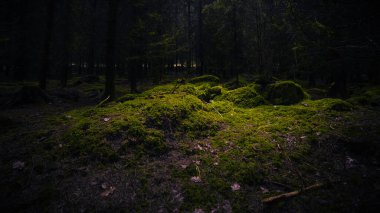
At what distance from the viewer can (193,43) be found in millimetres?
35812

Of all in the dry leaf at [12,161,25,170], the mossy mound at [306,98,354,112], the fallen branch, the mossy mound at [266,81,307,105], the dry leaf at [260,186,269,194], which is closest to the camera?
the fallen branch

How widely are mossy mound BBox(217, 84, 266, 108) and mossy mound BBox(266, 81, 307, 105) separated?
589 millimetres

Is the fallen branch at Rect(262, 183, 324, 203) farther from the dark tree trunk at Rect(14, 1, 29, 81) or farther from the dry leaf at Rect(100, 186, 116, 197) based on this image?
the dark tree trunk at Rect(14, 1, 29, 81)

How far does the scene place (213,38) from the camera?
3062 cm

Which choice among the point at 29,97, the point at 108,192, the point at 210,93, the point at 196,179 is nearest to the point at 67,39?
the point at 29,97

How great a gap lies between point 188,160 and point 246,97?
19.4 feet

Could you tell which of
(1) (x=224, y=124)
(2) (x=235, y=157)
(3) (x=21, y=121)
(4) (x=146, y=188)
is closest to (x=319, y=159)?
(2) (x=235, y=157)

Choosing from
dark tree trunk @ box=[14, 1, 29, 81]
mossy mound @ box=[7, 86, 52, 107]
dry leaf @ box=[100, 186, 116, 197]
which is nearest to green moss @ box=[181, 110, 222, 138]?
dry leaf @ box=[100, 186, 116, 197]

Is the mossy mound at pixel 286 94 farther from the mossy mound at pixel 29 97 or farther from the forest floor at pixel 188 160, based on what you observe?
the mossy mound at pixel 29 97

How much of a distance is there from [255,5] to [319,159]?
1861cm

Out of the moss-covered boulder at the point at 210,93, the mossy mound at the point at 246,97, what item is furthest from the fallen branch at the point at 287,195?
the moss-covered boulder at the point at 210,93

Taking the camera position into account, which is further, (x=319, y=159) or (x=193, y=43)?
(x=193, y=43)

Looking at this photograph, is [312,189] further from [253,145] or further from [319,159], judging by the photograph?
[253,145]

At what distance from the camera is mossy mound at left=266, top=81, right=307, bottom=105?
10.1 m
